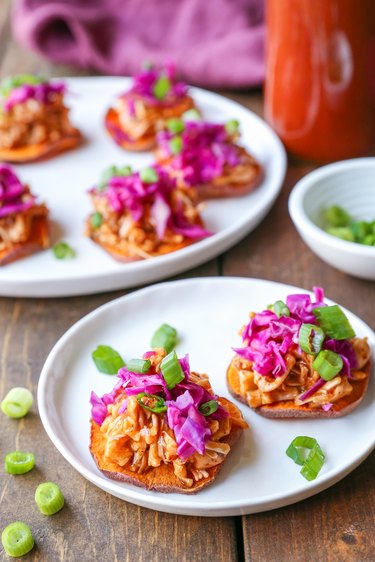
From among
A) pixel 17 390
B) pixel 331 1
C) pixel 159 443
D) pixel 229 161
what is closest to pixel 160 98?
pixel 229 161

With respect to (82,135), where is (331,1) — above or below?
above

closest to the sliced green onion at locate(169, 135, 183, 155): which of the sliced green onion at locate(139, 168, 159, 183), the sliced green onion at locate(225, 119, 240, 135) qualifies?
the sliced green onion at locate(225, 119, 240, 135)

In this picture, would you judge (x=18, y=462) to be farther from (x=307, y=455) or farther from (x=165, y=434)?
(x=307, y=455)

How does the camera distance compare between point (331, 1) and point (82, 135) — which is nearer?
point (331, 1)

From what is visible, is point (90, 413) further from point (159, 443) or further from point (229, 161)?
point (229, 161)

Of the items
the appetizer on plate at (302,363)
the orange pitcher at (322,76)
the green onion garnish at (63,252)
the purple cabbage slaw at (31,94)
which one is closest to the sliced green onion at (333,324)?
the appetizer on plate at (302,363)

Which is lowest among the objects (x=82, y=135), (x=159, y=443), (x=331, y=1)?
(x=82, y=135)

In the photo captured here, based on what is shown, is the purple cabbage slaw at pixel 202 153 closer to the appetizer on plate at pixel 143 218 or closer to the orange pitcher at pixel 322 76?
the appetizer on plate at pixel 143 218
